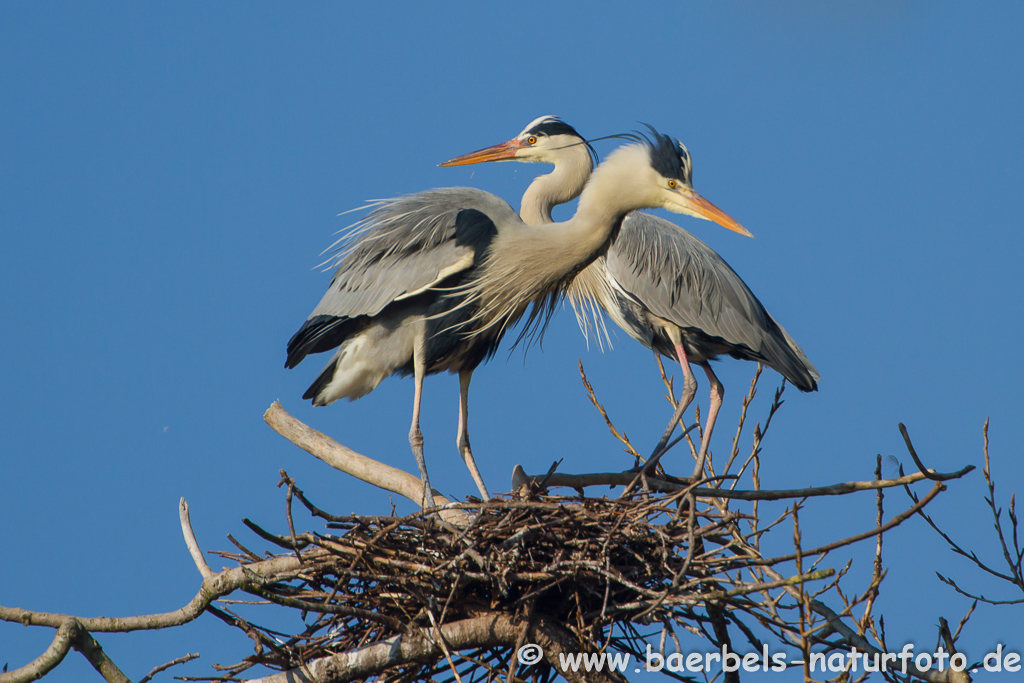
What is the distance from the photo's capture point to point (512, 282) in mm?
5012

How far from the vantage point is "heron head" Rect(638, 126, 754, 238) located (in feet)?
15.7

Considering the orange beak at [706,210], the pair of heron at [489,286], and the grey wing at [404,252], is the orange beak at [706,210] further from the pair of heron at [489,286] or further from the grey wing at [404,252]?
the grey wing at [404,252]

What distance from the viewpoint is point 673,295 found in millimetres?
6125

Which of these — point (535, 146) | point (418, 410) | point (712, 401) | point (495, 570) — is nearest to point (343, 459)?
point (418, 410)

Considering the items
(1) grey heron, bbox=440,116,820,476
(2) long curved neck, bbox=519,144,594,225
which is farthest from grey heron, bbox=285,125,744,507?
(1) grey heron, bbox=440,116,820,476

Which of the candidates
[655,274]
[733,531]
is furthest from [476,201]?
[733,531]

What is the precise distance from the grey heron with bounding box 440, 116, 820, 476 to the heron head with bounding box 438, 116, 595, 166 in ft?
0.07

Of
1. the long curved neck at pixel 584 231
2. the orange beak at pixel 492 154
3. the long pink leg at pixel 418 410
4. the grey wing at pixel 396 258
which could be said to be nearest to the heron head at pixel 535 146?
the orange beak at pixel 492 154

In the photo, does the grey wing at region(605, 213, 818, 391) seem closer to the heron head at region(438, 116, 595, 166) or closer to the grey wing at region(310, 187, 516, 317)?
the heron head at region(438, 116, 595, 166)

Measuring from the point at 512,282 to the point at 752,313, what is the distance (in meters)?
1.77

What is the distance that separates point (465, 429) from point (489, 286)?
32.4 inches

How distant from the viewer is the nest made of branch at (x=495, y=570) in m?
3.46

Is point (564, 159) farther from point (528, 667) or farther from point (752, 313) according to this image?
point (528, 667)

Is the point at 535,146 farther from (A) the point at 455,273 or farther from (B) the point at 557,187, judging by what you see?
(A) the point at 455,273
